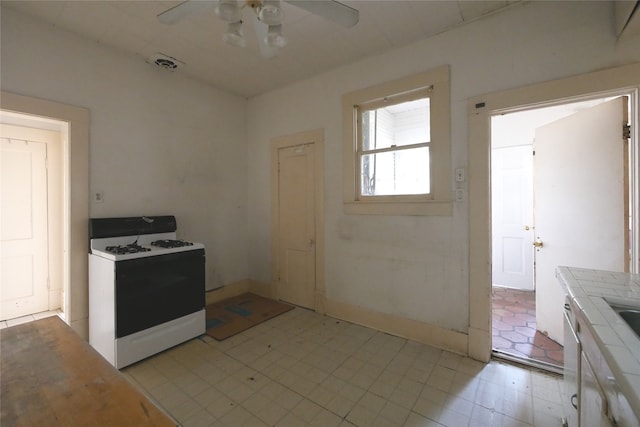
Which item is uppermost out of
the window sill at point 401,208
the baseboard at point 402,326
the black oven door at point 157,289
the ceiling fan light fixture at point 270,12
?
the ceiling fan light fixture at point 270,12

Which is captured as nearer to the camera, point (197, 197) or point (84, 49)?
point (84, 49)

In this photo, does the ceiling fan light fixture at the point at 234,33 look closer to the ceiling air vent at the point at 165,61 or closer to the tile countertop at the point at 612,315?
the ceiling air vent at the point at 165,61

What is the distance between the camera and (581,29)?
187 centimetres

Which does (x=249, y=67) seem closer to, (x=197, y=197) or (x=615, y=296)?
(x=197, y=197)

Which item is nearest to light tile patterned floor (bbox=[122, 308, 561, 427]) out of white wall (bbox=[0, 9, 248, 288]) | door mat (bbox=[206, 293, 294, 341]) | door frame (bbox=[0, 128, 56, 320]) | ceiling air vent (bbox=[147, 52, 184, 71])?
door mat (bbox=[206, 293, 294, 341])

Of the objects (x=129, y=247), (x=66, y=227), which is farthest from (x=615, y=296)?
(x=66, y=227)

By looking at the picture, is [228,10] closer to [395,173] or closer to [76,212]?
[395,173]

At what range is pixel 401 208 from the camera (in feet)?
8.64

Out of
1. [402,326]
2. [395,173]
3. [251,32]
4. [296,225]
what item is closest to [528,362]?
[402,326]

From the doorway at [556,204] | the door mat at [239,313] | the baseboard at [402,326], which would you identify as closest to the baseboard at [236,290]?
the door mat at [239,313]

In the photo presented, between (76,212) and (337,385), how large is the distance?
2618 millimetres

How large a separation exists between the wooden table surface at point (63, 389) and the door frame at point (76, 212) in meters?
1.63

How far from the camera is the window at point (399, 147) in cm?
242

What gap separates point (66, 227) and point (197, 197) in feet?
4.06
